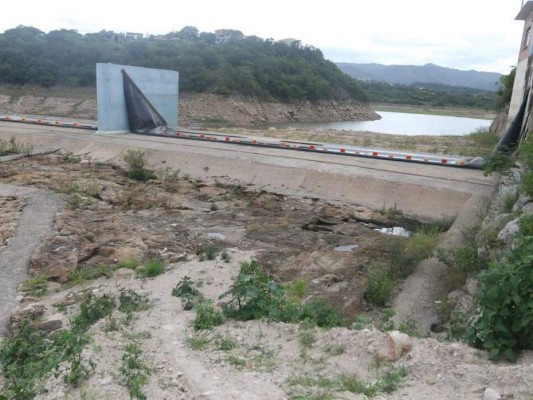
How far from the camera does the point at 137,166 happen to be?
1437 cm

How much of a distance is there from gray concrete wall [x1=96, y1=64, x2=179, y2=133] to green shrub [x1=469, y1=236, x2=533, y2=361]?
15.8 m

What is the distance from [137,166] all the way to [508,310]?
39.0 ft

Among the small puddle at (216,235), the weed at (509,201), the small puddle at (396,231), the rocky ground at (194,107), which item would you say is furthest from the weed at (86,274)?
the rocky ground at (194,107)

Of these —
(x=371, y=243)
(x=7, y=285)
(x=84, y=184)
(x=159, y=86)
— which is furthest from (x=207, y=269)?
(x=159, y=86)

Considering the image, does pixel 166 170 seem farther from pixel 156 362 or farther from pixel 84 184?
pixel 156 362

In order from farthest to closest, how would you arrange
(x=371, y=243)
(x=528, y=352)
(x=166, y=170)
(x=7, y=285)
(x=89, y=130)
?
(x=89, y=130)
(x=166, y=170)
(x=371, y=243)
(x=7, y=285)
(x=528, y=352)

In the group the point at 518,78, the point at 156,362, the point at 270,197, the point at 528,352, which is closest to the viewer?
the point at 528,352

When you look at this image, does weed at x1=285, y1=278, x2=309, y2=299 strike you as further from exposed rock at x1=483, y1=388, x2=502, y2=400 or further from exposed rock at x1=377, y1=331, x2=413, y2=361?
exposed rock at x1=483, y1=388, x2=502, y2=400

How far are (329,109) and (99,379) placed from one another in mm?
59880

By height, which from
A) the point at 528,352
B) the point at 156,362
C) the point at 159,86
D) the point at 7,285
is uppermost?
the point at 159,86

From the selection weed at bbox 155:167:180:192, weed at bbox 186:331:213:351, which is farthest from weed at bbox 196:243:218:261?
weed at bbox 155:167:180:192

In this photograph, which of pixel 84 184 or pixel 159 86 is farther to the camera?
pixel 159 86

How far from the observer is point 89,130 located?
19.3 m

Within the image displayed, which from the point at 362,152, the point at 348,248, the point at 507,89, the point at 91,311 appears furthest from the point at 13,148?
the point at 507,89
